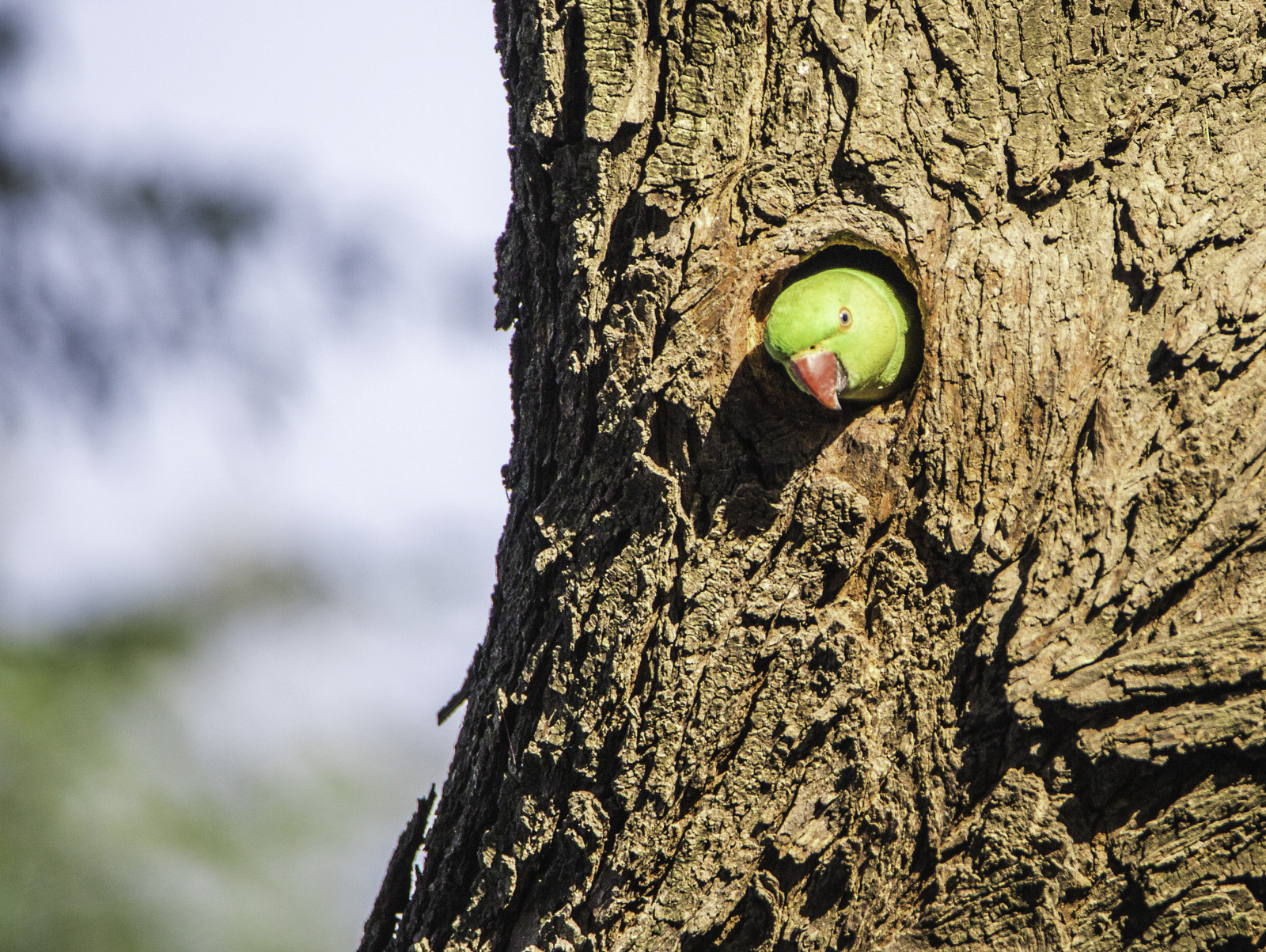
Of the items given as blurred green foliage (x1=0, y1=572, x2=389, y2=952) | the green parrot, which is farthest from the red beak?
blurred green foliage (x1=0, y1=572, x2=389, y2=952)

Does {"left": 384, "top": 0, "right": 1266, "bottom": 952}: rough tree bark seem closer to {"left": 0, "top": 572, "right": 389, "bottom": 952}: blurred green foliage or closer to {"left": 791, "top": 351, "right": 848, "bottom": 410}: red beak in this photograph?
{"left": 791, "top": 351, "right": 848, "bottom": 410}: red beak

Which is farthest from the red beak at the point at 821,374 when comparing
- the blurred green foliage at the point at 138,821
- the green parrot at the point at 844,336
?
the blurred green foliage at the point at 138,821

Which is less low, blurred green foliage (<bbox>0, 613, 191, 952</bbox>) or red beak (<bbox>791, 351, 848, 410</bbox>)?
blurred green foliage (<bbox>0, 613, 191, 952</bbox>)

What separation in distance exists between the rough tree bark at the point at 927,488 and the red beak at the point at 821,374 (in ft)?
0.24

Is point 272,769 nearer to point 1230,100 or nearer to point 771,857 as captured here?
point 771,857

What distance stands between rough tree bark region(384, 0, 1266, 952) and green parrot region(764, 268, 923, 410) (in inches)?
2.7

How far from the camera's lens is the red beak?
1402 millimetres

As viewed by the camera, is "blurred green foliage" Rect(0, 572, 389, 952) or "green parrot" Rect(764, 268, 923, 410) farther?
"blurred green foliage" Rect(0, 572, 389, 952)

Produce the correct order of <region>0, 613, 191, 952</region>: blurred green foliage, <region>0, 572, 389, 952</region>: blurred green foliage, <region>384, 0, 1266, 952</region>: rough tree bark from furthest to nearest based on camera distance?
<region>0, 572, 389, 952</region>: blurred green foliage
<region>0, 613, 191, 952</region>: blurred green foliage
<region>384, 0, 1266, 952</region>: rough tree bark

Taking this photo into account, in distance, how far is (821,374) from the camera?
1.44 m

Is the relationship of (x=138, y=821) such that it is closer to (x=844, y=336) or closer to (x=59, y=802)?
(x=59, y=802)

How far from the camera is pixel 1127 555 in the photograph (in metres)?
1.41

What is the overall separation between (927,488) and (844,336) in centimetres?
31

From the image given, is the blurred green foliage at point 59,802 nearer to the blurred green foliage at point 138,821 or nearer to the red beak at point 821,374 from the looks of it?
the blurred green foliage at point 138,821
